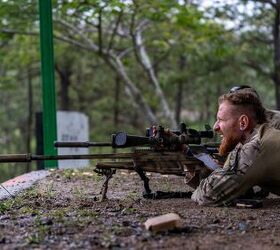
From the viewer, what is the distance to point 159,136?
4.91 metres

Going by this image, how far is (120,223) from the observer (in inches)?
155

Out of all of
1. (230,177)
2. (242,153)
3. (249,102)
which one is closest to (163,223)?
(230,177)

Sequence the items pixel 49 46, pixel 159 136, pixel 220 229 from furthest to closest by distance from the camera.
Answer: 1. pixel 49 46
2. pixel 159 136
3. pixel 220 229

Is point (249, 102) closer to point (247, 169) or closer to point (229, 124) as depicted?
point (229, 124)

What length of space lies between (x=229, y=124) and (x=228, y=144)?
19 cm

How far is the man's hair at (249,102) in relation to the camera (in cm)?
490

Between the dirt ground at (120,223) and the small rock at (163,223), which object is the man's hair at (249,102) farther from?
the small rock at (163,223)

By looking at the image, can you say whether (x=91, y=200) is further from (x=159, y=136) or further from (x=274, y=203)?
(x=274, y=203)

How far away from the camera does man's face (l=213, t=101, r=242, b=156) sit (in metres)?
4.93

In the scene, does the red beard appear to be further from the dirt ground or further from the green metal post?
the green metal post

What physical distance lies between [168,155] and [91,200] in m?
0.82

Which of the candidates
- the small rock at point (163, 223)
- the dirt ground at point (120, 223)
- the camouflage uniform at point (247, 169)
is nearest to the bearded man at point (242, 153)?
the camouflage uniform at point (247, 169)

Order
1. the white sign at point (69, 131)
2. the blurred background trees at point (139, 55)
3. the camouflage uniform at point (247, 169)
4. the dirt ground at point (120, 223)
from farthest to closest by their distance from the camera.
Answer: the blurred background trees at point (139, 55), the white sign at point (69, 131), the camouflage uniform at point (247, 169), the dirt ground at point (120, 223)

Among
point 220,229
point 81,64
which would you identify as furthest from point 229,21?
point 220,229
